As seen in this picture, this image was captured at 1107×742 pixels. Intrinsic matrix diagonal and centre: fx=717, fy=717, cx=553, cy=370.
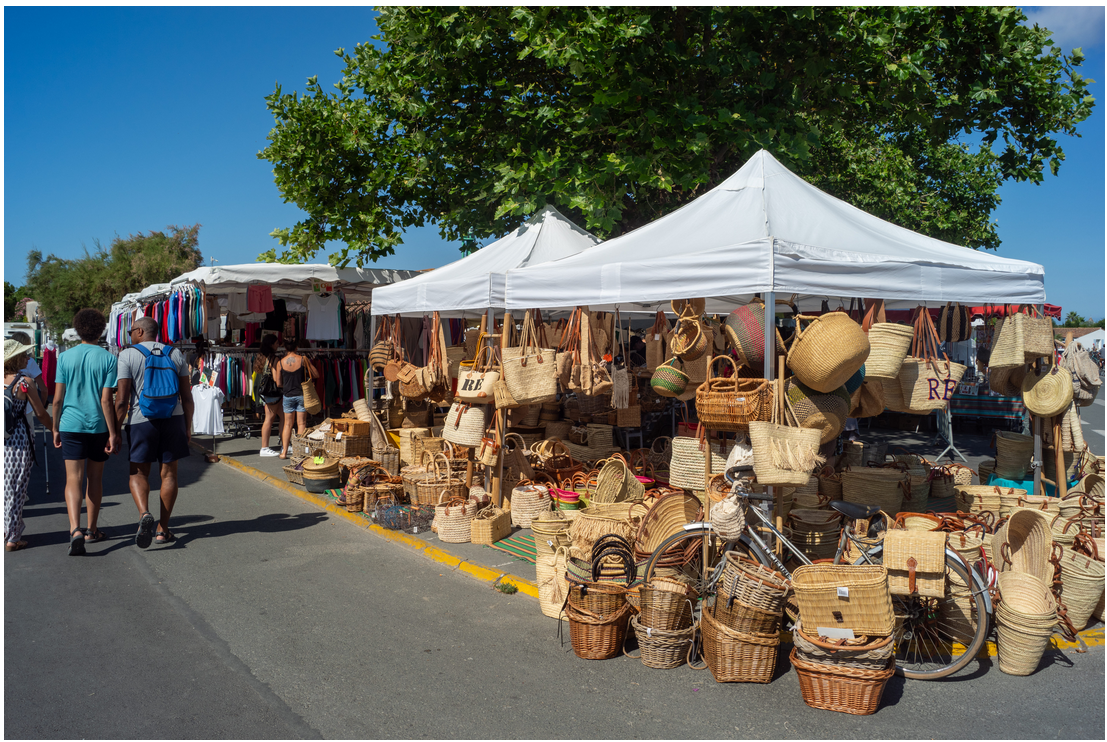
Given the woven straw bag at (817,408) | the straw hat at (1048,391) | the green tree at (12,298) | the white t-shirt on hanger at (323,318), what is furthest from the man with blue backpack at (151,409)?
the green tree at (12,298)

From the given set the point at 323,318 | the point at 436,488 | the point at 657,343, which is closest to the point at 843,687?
the point at 436,488

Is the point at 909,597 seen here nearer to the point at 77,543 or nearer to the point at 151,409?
the point at 151,409

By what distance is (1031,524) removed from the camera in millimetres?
4727

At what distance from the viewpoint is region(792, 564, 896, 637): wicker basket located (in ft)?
12.9

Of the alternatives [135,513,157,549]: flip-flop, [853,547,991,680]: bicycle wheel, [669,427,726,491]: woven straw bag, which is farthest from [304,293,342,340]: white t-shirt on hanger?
[853,547,991,680]: bicycle wheel

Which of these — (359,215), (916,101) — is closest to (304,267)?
(359,215)

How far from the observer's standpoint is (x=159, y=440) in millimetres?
6758

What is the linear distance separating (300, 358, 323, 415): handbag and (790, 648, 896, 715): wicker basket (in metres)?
9.98

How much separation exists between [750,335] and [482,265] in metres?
4.59

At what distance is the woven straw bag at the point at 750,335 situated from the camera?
5.04 meters

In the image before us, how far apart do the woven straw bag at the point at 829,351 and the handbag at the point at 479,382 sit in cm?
343

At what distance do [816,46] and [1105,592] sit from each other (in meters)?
8.24

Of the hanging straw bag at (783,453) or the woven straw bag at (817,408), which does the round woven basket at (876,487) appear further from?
the hanging straw bag at (783,453)

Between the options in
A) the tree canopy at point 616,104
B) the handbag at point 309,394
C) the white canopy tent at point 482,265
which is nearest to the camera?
the white canopy tent at point 482,265
